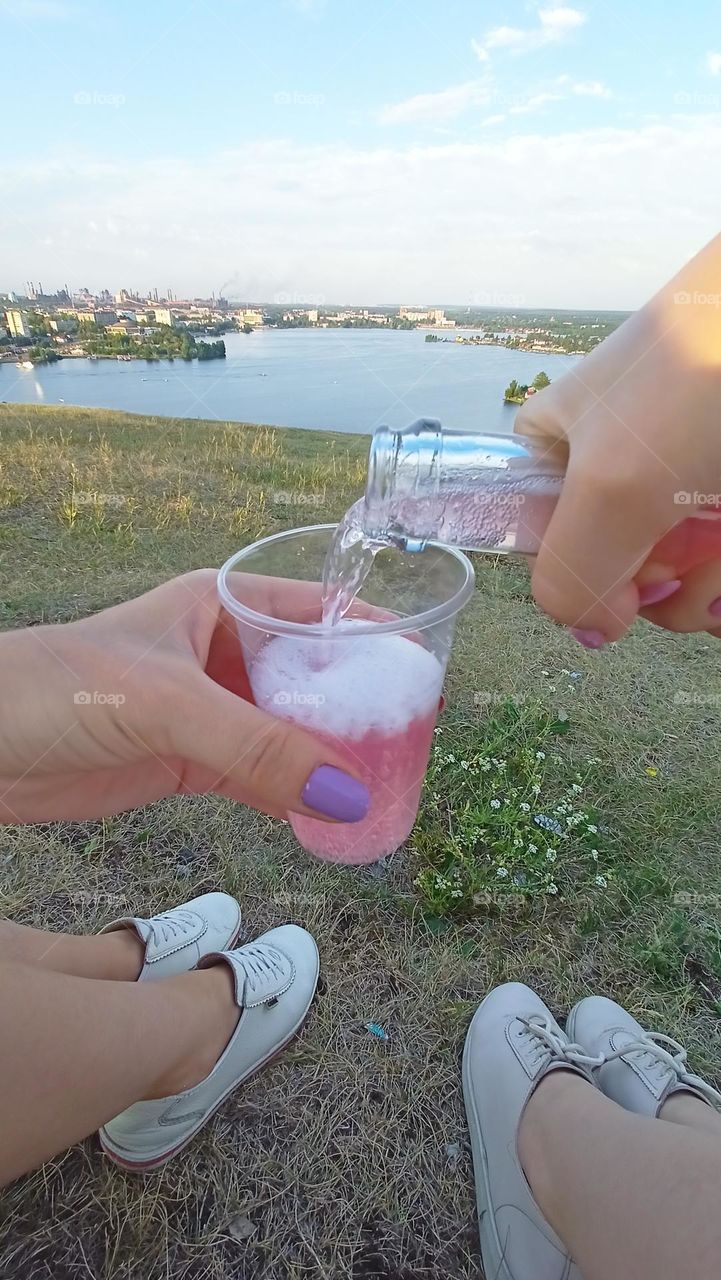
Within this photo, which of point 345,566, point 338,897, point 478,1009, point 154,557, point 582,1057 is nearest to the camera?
point 345,566

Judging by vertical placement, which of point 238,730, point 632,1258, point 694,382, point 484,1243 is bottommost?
point 484,1243

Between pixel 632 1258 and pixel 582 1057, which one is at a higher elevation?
pixel 632 1258

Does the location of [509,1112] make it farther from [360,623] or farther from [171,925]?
[360,623]

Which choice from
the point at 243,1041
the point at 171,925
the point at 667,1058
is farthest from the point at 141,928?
the point at 667,1058

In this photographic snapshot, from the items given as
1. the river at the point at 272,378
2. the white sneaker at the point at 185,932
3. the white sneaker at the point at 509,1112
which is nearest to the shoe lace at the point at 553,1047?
the white sneaker at the point at 509,1112

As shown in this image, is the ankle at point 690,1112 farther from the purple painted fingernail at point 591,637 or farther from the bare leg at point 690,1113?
the purple painted fingernail at point 591,637

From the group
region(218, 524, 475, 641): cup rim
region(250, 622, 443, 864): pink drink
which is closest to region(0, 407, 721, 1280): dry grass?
region(250, 622, 443, 864): pink drink

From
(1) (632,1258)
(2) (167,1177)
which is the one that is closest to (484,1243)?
(1) (632,1258)

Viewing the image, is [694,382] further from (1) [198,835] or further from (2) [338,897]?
(1) [198,835]
